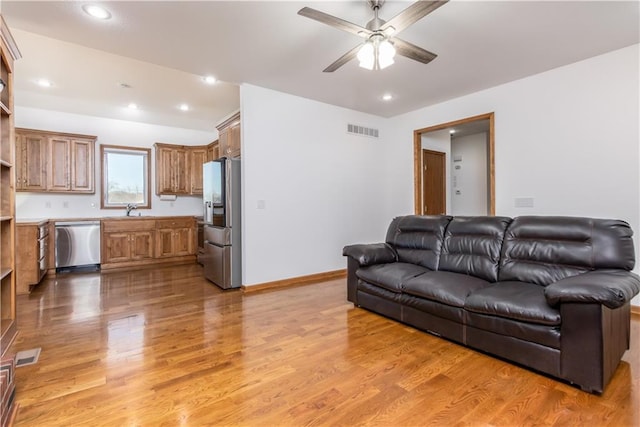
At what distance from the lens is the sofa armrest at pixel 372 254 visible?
3.32 meters

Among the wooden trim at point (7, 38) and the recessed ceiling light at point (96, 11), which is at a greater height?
the recessed ceiling light at point (96, 11)

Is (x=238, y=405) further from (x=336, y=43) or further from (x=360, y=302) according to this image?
(x=336, y=43)

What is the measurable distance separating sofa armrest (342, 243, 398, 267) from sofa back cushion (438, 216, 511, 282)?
1.81 feet

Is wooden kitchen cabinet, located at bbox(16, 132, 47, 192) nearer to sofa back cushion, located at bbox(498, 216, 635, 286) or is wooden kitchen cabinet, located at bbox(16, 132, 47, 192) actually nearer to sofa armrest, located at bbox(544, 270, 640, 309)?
sofa back cushion, located at bbox(498, 216, 635, 286)

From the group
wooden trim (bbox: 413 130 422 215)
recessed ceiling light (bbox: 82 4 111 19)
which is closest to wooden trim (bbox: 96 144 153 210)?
recessed ceiling light (bbox: 82 4 111 19)

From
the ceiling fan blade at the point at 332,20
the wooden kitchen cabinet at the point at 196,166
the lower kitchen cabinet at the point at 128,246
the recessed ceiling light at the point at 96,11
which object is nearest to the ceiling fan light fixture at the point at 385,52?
the ceiling fan blade at the point at 332,20

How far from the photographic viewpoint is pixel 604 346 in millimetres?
1821

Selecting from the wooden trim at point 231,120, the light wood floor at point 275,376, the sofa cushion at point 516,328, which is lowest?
the light wood floor at point 275,376

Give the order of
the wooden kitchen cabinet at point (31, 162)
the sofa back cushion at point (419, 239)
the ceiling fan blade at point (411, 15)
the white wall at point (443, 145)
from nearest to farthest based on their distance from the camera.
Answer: the ceiling fan blade at point (411, 15)
the sofa back cushion at point (419, 239)
the wooden kitchen cabinet at point (31, 162)
the white wall at point (443, 145)

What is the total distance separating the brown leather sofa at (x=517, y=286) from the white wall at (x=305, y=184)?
4.31ft

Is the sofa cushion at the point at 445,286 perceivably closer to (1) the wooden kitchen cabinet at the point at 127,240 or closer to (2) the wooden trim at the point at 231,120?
(2) the wooden trim at the point at 231,120

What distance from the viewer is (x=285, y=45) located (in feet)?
10.0

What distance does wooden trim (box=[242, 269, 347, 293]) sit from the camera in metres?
4.15

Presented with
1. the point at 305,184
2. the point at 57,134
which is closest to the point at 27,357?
the point at 305,184
